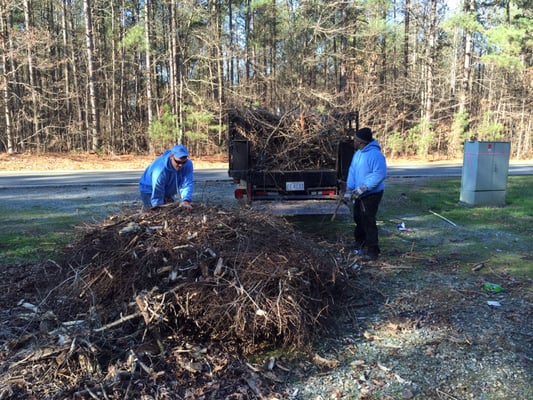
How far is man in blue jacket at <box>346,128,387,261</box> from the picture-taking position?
578 cm

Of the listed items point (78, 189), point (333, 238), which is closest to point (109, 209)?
point (78, 189)

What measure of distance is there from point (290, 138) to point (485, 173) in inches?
203

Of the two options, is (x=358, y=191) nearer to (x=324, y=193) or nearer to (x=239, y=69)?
(x=324, y=193)

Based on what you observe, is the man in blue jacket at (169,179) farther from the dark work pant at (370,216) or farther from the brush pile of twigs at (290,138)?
the brush pile of twigs at (290,138)

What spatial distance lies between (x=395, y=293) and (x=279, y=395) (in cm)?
227

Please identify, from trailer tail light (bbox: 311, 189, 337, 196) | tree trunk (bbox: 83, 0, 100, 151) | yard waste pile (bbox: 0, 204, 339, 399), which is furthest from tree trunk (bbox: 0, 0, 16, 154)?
yard waste pile (bbox: 0, 204, 339, 399)

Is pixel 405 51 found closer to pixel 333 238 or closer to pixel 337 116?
pixel 337 116

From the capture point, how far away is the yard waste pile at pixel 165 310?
2967mm

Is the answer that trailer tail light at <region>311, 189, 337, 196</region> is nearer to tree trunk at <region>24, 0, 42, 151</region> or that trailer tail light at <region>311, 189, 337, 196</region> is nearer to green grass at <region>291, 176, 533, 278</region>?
green grass at <region>291, 176, 533, 278</region>

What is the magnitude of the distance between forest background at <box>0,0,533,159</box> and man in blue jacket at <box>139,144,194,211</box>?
17657mm

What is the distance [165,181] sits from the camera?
5.30 metres

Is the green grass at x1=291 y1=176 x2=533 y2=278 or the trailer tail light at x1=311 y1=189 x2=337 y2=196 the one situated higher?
the trailer tail light at x1=311 y1=189 x2=337 y2=196

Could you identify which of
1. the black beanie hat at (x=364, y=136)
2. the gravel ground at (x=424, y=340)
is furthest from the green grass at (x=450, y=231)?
the black beanie hat at (x=364, y=136)

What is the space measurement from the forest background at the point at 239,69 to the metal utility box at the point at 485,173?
13.7 meters
